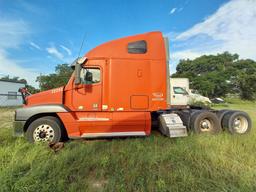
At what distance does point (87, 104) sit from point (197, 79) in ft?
115

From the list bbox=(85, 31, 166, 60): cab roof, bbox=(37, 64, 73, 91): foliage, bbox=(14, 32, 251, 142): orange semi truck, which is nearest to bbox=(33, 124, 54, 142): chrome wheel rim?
bbox=(14, 32, 251, 142): orange semi truck

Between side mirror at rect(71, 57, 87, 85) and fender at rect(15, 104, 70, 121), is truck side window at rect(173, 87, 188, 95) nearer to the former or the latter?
side mirror at rect(71, 57, 87, 85)

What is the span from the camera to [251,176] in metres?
3.02

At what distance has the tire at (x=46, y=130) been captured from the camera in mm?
4945

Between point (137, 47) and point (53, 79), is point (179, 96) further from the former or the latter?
point (53, 79)

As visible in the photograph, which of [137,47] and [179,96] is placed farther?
[179,96]

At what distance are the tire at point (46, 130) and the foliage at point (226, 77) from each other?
3404 cm

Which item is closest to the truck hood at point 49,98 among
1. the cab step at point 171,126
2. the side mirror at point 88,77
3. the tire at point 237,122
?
the side mirror at point 88,77

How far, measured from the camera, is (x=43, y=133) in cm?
499

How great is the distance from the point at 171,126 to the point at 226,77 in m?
38.4

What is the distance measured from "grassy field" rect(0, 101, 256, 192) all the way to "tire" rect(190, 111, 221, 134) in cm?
89

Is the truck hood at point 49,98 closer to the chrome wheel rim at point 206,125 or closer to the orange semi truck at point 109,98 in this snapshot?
the orange semi truck at point 109,98

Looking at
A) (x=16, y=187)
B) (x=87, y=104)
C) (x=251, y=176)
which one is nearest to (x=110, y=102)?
(x=87, y=104)

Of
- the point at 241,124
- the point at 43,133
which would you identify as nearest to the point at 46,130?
the point at 43,133
